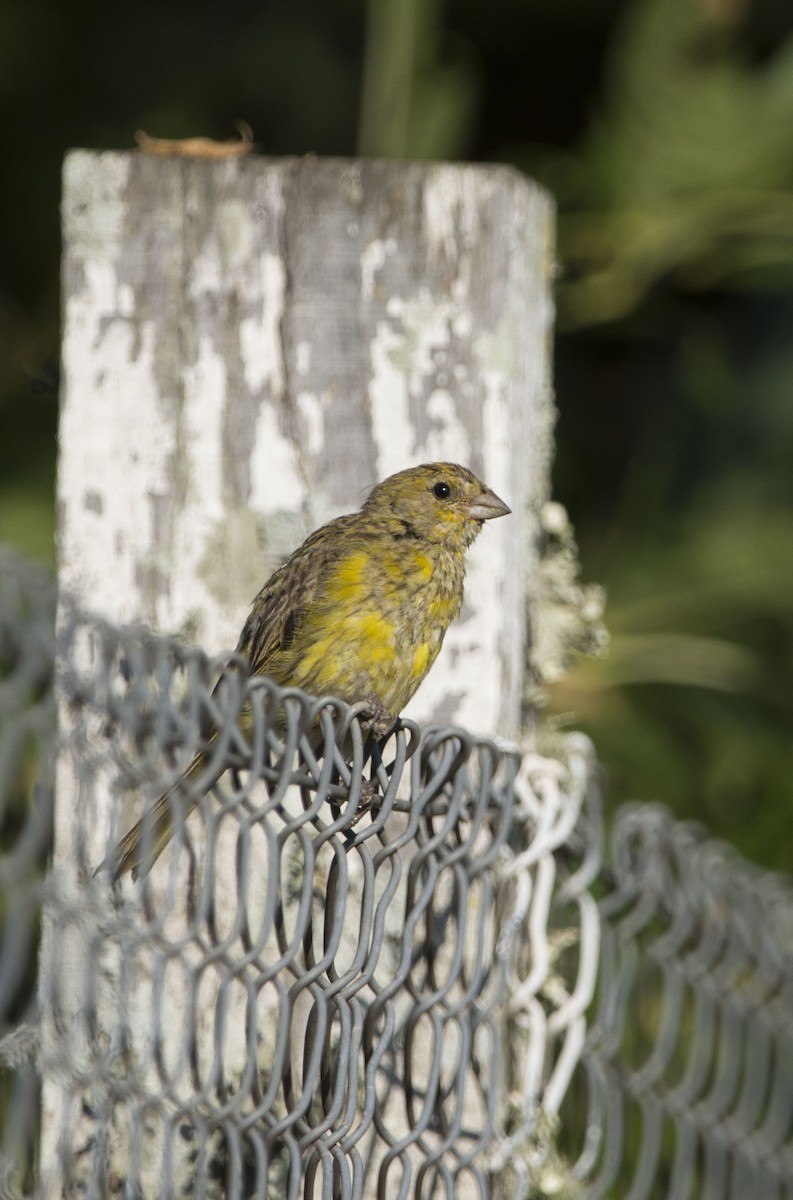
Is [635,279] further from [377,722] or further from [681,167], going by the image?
[377,722]

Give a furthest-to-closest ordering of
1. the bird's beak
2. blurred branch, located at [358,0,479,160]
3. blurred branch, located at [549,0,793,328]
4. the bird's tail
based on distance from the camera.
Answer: blurred branch, located at [549,0,793,328], blurred branch, located at [358,0,479,160], the bird's beak, the bird's tail

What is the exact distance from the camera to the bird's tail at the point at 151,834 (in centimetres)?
175

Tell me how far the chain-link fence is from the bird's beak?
33 centimetres

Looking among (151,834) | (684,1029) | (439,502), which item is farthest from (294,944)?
(684,1029)

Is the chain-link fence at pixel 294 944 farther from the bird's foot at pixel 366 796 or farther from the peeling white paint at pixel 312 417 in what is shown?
the peeling white paint at pixel 312 417

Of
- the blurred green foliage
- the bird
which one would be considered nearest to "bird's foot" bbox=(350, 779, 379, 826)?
the bird

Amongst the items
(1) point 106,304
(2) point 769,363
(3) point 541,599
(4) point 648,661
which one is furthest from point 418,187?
(2) point 769,363

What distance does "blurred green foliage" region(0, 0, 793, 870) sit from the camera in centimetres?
351

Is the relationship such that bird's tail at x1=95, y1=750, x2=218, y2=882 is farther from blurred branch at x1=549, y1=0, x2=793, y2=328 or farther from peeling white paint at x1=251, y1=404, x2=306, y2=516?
blurred branch at x1=549, y1=0, x2=793, y2=328

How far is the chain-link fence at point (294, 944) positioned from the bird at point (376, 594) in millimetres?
121

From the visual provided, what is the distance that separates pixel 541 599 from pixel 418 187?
0.57 metres

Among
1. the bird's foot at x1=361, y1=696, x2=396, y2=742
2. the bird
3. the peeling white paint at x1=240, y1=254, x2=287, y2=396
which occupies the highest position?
the peeling white paint at x1=240, y1=254, x2=287, y2=396

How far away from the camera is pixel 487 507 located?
2139 millimetres

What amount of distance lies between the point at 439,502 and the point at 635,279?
68.8 inches
